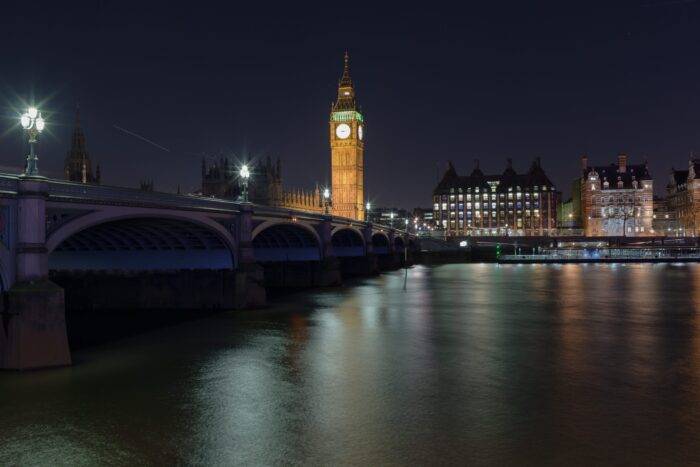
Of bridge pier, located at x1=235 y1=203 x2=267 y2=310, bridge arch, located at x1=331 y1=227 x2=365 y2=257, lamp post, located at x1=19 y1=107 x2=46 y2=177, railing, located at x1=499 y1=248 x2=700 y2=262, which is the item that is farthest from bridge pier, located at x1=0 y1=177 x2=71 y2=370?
railing, located at x1=499 y1=248 x2=700 y2=262

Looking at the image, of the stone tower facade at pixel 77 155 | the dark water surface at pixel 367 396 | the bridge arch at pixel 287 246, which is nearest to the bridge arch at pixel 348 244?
the bridge arch at pixel 287 246

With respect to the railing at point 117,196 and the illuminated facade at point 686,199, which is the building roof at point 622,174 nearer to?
the illuminated facade at point 686,199

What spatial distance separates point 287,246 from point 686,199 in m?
152

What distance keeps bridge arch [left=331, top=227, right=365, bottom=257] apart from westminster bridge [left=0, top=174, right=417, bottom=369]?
5464mm

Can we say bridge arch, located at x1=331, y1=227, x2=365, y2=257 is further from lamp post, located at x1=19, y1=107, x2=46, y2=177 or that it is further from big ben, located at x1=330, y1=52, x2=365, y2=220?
big ben, located at x1=330, y1=52, x2=365, y2=220

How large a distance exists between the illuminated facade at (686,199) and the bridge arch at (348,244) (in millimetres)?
117128

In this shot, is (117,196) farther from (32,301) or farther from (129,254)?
(129,254)

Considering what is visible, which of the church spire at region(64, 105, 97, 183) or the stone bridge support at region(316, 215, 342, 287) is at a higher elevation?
the church spire at region(64, 105, 97, 183)

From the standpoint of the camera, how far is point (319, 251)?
2650 inches

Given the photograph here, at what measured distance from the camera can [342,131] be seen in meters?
174

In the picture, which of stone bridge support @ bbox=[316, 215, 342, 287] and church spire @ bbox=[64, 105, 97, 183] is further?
church spire @ bbox=[64, 105, 97, 183]

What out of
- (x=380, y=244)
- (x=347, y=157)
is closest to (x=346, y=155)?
(x=347, y=157)

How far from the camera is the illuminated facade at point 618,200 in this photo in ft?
578

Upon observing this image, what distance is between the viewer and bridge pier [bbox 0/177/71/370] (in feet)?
72.1
